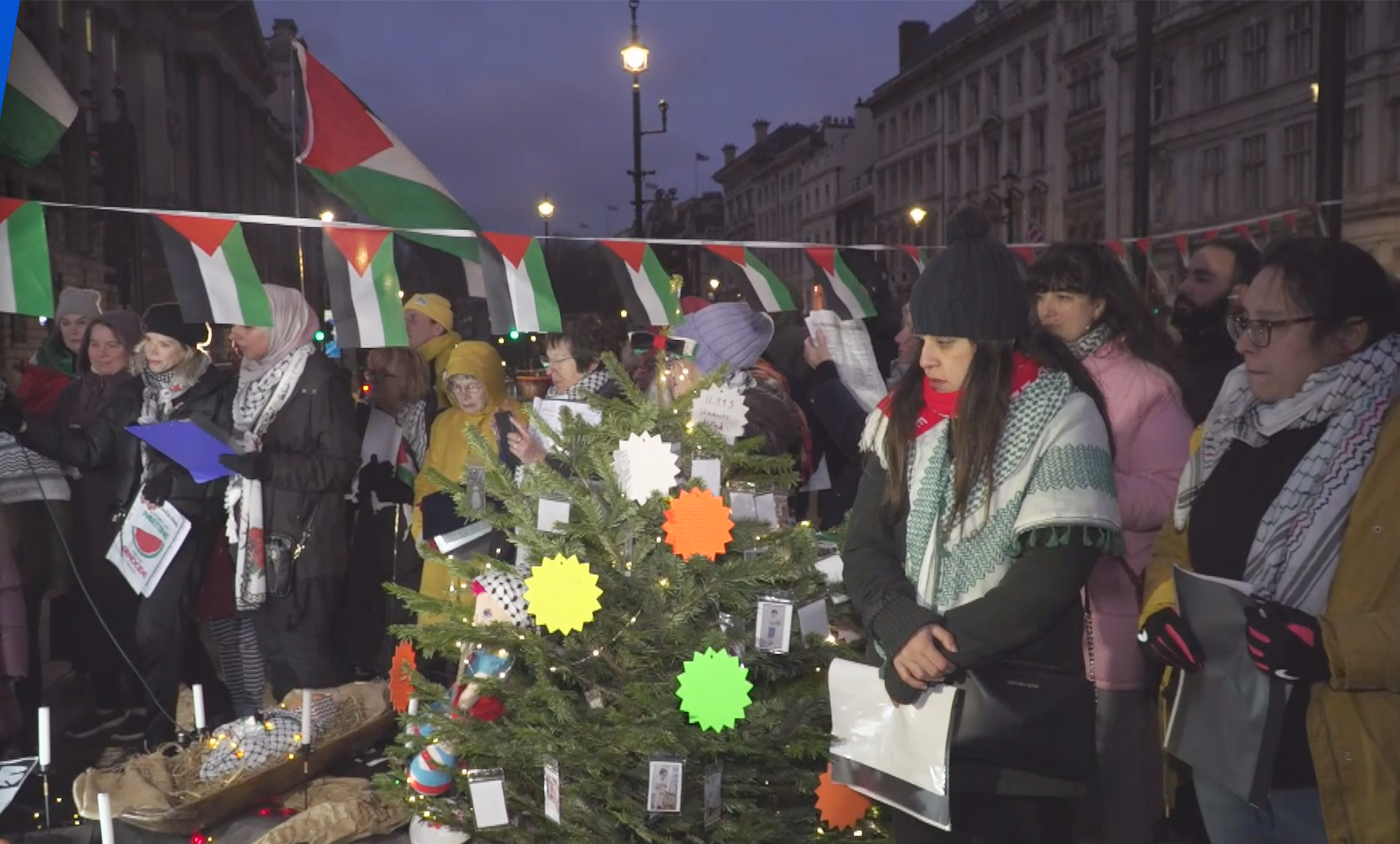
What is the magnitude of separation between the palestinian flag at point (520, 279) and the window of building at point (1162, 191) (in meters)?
39.5

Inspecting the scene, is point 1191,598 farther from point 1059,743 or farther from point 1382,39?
point 1382,39

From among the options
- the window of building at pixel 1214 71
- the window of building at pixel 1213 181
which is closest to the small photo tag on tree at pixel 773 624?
the window of building at pixel 1213 181

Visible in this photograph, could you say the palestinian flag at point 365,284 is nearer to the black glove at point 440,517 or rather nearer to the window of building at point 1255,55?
the black glove at point 440,517

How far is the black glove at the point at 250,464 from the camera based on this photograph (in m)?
5.21

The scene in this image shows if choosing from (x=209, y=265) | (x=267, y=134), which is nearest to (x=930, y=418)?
(x=209, y=265)

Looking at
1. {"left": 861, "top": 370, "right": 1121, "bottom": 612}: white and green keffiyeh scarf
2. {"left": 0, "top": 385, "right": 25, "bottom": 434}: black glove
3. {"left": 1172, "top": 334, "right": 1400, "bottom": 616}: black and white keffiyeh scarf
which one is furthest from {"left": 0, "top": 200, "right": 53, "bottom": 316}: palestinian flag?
{"left": 1172, "top": 334, "right": 1400, "bottom": 616}: black and white keffiyeh scarf

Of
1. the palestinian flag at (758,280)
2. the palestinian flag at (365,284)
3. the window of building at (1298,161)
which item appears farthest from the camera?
the window of building at (1298,161)

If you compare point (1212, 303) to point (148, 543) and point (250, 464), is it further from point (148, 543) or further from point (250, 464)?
point (148, 543)

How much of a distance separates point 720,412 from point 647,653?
2.65 feet

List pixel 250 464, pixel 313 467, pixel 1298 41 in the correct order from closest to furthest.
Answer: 1. pixel 250 464
2. pixel 313 467
3. pixel 1298 41

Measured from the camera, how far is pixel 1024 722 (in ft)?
8.01

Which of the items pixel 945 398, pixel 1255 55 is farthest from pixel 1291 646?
pixel 1255 55

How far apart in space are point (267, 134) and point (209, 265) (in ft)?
244

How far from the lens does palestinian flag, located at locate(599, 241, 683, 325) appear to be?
6.82m
